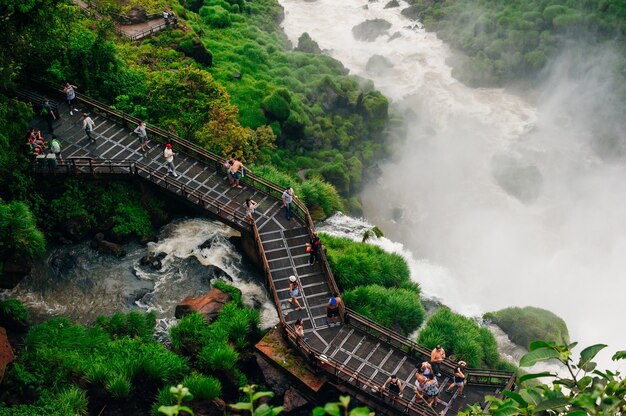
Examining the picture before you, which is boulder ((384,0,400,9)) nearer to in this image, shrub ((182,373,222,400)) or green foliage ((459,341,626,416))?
A: shrub ((182,373,222,400))

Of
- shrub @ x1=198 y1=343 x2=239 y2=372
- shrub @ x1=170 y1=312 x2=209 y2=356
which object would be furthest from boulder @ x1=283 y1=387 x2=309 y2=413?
shrub @ x1=170 y1=312 x2=209 y2=356

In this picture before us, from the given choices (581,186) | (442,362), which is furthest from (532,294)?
(442,362)

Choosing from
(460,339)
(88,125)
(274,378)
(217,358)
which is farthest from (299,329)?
(88,125)

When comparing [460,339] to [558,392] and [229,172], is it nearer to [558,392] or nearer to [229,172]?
[229,172]

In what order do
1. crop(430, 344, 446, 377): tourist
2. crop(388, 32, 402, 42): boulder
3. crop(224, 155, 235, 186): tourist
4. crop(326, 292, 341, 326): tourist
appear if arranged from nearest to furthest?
crop(430, 344, 446, 377): tourist
crop(326, 292, 341, 326): tourist
crop(224, 155, 235, 186): tourist
crop(388, 32, 402, 42): boulder

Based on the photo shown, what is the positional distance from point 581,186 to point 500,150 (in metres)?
Result: 7.44

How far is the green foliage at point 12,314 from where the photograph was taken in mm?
25656

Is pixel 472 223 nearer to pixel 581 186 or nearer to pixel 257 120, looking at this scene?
pixel 581 186

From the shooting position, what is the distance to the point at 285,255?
29.7m

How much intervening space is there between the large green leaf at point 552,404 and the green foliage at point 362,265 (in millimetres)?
20999

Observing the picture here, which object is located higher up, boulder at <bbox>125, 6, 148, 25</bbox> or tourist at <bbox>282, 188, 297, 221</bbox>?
boulder at <bbox>125, 6, 148, 25</bbox>

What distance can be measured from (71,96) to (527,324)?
1076 inches

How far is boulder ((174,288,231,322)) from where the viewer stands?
27781 millimetres

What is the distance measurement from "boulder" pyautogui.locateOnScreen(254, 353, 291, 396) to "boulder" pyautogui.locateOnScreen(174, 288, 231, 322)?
3258 mm
